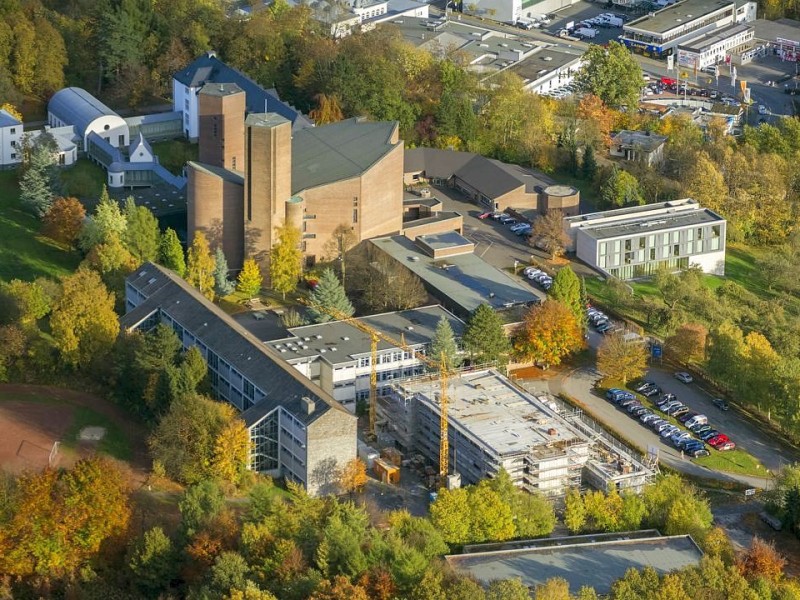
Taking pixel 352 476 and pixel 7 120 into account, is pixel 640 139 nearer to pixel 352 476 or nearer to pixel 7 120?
pixel 7 120

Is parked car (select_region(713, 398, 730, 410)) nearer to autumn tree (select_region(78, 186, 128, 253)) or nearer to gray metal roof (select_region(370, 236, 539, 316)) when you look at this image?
gray metal roof (select_region(370, 236, 539, 316))

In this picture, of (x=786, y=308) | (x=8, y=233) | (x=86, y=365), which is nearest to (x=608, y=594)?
(x=86, y=365)

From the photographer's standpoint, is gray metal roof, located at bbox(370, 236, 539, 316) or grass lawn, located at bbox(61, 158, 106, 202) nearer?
gray metal roof, located at bbox(370, 236, 539, 316)

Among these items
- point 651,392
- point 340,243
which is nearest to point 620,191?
point 340,243

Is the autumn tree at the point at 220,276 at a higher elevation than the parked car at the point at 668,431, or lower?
higher

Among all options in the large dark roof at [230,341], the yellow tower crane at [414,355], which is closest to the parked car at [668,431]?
the yellow tower crane at [414,355]

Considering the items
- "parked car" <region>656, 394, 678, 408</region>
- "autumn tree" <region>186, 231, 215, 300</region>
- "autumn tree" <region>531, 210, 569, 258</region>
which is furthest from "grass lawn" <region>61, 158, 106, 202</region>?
"parked car" <region>656, 394, 678, 408</region>

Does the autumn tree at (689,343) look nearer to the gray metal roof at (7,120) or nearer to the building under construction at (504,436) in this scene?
the building under construction at (504,436)
